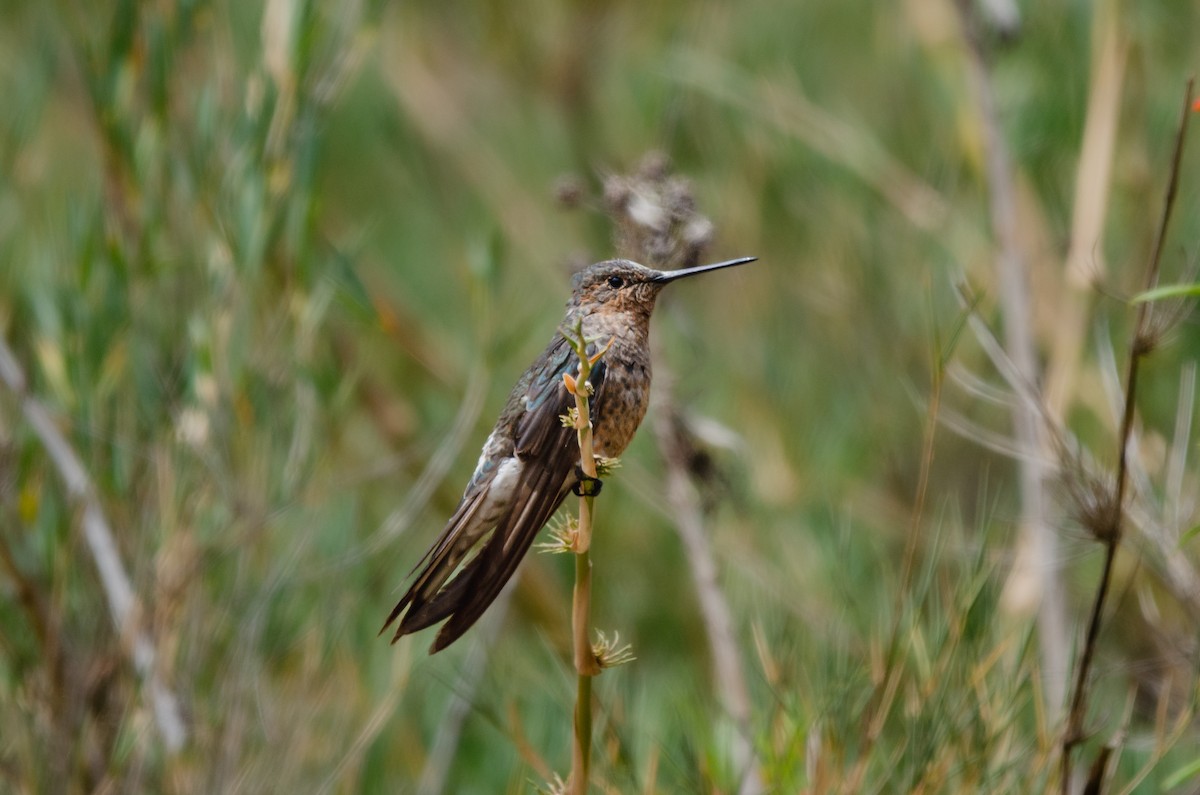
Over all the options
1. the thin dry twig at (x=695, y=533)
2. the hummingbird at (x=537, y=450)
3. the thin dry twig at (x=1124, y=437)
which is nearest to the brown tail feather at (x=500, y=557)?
the hummingbird at (x=537, y=450)

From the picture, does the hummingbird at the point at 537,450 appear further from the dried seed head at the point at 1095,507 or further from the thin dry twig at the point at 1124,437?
the dried seed head at the point at 1095,507

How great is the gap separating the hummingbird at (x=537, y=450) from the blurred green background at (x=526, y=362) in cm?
18

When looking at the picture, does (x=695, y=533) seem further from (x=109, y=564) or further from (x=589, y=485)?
(x=589, y=485)

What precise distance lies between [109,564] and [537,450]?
38.3 inches

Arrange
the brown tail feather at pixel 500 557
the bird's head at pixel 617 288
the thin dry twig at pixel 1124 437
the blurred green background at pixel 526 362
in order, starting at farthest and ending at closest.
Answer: the blurred green background at pixel 526 362
the bird's head at pixel 617 288
the thin dry twig at pixel 1124 437
the brown tail feather at pixel 500 557

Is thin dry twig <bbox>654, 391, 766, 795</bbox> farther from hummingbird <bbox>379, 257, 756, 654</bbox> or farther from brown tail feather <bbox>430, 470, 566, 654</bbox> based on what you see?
Answer: brown tail feather <bbox>430, 470, 566, 654</bbox>

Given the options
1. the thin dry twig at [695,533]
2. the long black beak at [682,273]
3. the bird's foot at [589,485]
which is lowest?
the thin dry twig at [695,533]

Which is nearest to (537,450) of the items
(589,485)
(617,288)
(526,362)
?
(589,485)

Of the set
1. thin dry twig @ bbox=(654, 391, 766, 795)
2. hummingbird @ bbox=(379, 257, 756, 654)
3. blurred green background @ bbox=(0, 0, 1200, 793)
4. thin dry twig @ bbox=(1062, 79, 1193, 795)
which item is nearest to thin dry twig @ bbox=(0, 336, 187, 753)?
blurred green background @ bbox=(0, 0, 1200, 793)

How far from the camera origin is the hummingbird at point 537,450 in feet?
2.91

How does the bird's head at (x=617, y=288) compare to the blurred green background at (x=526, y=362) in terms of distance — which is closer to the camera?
the bird's head at (x=617, y=288)

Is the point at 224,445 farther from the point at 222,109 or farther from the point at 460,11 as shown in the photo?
the point at 460,11

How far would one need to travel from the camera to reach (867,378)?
361 centimetres

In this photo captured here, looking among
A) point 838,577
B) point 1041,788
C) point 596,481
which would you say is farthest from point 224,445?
point 1041,788
